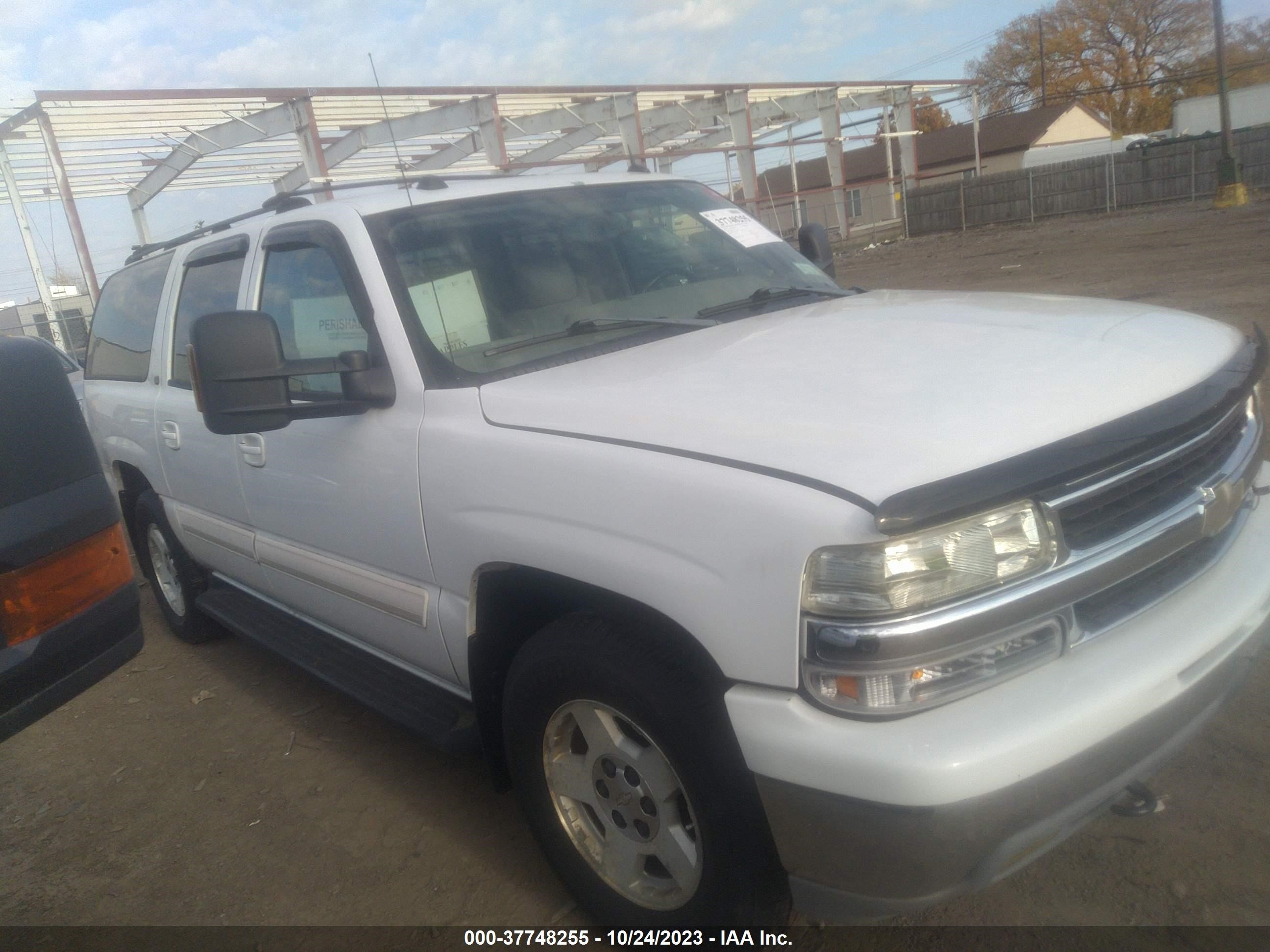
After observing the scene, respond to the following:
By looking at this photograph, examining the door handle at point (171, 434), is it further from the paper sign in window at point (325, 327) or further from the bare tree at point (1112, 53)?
the bare tree at point (1112, 53)

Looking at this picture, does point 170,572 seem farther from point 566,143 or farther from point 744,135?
point 744,135

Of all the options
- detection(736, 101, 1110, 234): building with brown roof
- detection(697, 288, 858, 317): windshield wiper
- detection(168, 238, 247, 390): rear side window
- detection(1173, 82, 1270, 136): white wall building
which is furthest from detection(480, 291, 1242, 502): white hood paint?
detection(1173, 82, 1270, 136): white wall building

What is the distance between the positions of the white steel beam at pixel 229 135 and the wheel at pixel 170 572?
11565 millimetres

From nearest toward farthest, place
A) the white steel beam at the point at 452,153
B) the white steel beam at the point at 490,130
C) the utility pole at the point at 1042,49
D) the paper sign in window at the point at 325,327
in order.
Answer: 1. the paper sign in window at the point at 325,327
2. the white steel beam at the point at 490,130
3. the white steel beam at the point at 452,153
4. the utility pole at the point at 1042,49

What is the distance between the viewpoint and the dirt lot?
2412mm

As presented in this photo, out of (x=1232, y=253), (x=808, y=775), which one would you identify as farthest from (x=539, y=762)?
(x=1232, y=253)

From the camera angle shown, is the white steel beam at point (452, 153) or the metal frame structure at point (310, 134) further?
the white steel beam at point (452, 153)

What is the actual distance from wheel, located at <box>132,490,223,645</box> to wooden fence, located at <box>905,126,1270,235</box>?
30001mm

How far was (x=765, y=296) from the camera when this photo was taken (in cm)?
322

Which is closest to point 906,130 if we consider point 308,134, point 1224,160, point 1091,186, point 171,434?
point 1091,186

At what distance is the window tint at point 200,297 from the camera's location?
146 inches

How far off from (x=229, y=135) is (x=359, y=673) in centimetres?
1522

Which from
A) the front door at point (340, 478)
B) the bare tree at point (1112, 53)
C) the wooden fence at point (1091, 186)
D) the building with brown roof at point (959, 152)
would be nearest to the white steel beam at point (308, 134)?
the front door at point (340, 478)

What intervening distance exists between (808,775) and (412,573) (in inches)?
56.5
